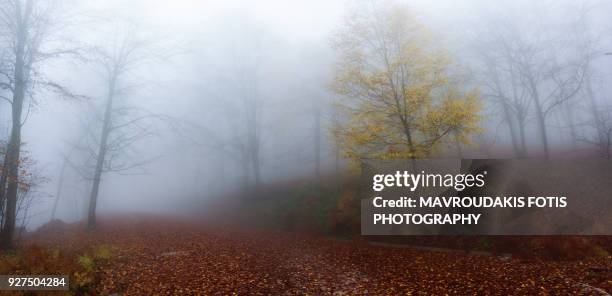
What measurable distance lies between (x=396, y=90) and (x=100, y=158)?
1500 centimetres

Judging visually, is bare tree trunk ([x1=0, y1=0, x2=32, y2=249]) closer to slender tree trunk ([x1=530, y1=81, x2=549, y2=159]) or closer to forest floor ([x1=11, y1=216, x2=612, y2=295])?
forest floor ([x1=11, y1=216, x2=612, y2=295])

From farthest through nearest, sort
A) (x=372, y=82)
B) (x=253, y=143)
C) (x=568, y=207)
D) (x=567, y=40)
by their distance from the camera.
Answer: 1. (x=253, y=143)
2. (x=567, y=40)
3. (x=372, y=82)
4. (x=568, y=207)

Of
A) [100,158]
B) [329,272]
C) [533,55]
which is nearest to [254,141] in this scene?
[100,158]

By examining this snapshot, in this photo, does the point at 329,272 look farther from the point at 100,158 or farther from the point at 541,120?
the point at 541,120

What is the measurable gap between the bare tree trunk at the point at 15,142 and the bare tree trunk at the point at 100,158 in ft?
15.7

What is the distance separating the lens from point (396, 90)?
476 inches

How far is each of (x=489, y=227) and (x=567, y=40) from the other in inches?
567

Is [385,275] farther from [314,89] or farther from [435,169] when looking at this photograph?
[314,89]

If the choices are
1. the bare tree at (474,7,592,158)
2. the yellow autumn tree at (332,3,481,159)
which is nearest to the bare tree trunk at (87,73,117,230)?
the yellow autumn tree at (332,3,481,159)

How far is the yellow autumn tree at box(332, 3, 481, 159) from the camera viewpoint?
1138 cm

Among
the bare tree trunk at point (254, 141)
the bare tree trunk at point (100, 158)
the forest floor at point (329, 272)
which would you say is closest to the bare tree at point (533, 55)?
the forest floor at point (329, 272)

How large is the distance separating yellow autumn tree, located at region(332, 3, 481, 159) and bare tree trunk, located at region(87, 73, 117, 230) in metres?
12.4

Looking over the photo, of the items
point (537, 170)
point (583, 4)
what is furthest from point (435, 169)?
point (583, 4)

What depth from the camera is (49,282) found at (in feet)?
22.0
